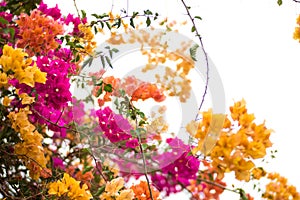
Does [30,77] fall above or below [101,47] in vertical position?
below

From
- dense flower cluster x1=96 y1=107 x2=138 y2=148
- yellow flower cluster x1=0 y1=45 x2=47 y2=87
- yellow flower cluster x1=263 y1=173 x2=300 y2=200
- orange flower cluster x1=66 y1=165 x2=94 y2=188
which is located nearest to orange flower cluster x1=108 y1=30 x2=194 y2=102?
dense flower cluster x1=96 y1=107 x2=138 y2=148

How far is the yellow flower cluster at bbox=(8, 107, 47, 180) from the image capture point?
3.20 feet

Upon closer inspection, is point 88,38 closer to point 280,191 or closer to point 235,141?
point 235,141

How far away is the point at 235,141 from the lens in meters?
0.70

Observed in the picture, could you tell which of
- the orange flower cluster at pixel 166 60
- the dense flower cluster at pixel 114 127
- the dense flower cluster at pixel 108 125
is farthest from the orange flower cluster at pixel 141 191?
the orange flower cluster at pixel 166 60

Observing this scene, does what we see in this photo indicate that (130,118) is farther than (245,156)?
Yes

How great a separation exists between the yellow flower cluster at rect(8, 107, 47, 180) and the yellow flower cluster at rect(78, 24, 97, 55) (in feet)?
0.98

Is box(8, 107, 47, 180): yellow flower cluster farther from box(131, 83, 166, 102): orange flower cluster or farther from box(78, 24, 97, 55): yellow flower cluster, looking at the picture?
box(78, 24, 97, 55): yellow flower cluster

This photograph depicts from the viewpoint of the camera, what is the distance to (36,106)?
1.08m

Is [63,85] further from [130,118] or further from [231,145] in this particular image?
[231,145]

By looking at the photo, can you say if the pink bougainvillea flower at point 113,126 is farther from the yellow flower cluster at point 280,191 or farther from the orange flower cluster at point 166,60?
the yellow flower cluster at point 280,191

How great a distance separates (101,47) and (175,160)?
29 centimetres

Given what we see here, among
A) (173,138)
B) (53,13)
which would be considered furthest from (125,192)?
(53,13)

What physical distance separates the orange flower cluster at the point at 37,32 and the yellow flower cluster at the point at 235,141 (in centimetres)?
56
